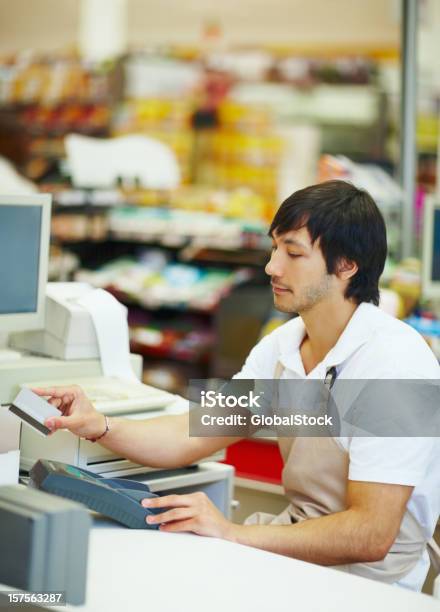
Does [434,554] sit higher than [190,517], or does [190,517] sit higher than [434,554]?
[190,517]

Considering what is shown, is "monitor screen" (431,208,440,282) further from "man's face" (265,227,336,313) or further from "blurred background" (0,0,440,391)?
"man's face" (265,227,336,313)

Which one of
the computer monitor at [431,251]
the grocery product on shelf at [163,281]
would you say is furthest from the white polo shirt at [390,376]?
the grocery product on shelf at [163,281]

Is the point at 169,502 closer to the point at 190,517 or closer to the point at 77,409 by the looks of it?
the point at 190,517

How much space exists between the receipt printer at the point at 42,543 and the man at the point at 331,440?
0.67 meters

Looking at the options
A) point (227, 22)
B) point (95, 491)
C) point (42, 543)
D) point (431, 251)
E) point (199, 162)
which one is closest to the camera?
point (42, 543)

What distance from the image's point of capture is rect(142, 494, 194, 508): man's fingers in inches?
84.9

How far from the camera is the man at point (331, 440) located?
7.13 ft

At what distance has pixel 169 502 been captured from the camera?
2.16 m

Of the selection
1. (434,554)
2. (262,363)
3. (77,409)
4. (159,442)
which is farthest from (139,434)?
(434,554)

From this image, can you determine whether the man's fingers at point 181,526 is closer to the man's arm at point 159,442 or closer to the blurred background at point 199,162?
the man's arm at point 159,442

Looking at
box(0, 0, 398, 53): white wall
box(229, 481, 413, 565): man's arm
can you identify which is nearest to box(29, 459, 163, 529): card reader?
box(229, 481, 413, 565): man's arm

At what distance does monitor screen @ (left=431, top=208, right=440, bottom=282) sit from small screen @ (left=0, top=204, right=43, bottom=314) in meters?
2.47

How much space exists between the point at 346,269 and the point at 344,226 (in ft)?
0.34

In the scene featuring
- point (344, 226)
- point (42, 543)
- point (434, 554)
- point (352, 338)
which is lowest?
point (434, 554)
